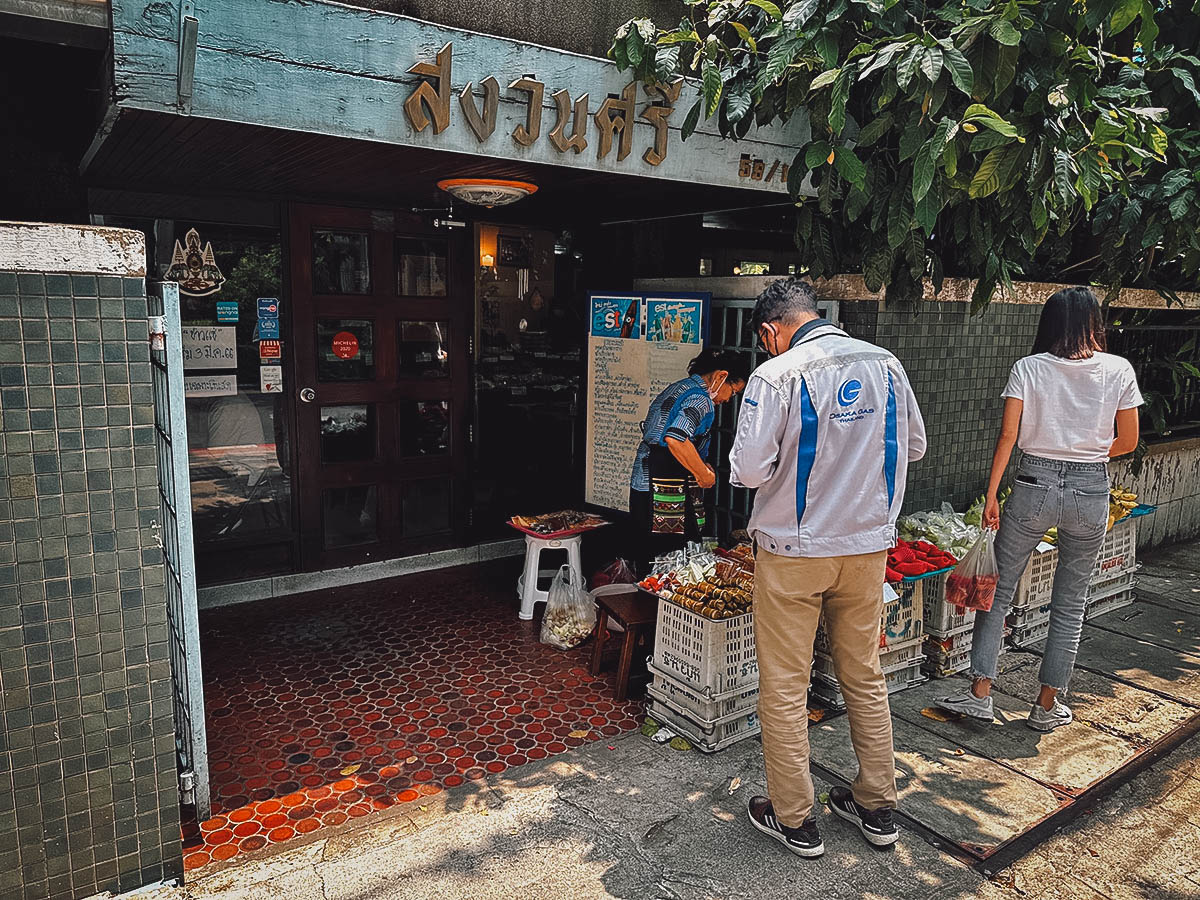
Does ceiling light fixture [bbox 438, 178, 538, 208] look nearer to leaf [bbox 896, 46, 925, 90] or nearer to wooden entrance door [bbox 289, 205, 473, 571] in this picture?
wooden entrance door [bbox 289, 205, 473, 571]

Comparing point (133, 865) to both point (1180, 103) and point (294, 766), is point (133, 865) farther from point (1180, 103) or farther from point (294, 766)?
point (1180, 103)

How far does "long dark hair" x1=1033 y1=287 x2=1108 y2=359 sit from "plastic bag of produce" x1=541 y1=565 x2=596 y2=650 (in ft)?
10.5

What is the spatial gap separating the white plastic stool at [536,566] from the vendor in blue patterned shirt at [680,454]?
1.57 ft

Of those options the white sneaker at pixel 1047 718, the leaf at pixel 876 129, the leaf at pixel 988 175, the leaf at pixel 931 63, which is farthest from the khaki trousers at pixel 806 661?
the leaf at pixel 876 129

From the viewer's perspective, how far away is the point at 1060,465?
427 cm

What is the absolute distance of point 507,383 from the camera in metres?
7.12

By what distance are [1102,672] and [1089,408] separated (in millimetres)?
2082

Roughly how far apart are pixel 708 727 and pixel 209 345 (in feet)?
14.0

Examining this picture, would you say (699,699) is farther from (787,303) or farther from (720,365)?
(720,365)

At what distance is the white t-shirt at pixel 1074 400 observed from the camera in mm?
4219

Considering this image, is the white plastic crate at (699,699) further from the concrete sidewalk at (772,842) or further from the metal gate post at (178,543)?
the metal gate post at (178,543)

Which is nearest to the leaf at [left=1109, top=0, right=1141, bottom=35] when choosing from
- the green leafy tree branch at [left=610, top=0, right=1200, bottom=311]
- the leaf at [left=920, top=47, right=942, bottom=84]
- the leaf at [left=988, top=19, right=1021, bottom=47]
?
the green leafy tree branch at [left=610, top=0, right=1200, bottom=311]

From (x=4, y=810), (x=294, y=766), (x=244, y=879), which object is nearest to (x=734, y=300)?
(x=294, y=766)

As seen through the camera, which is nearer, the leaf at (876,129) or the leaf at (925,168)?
the leaf at (925,168)
